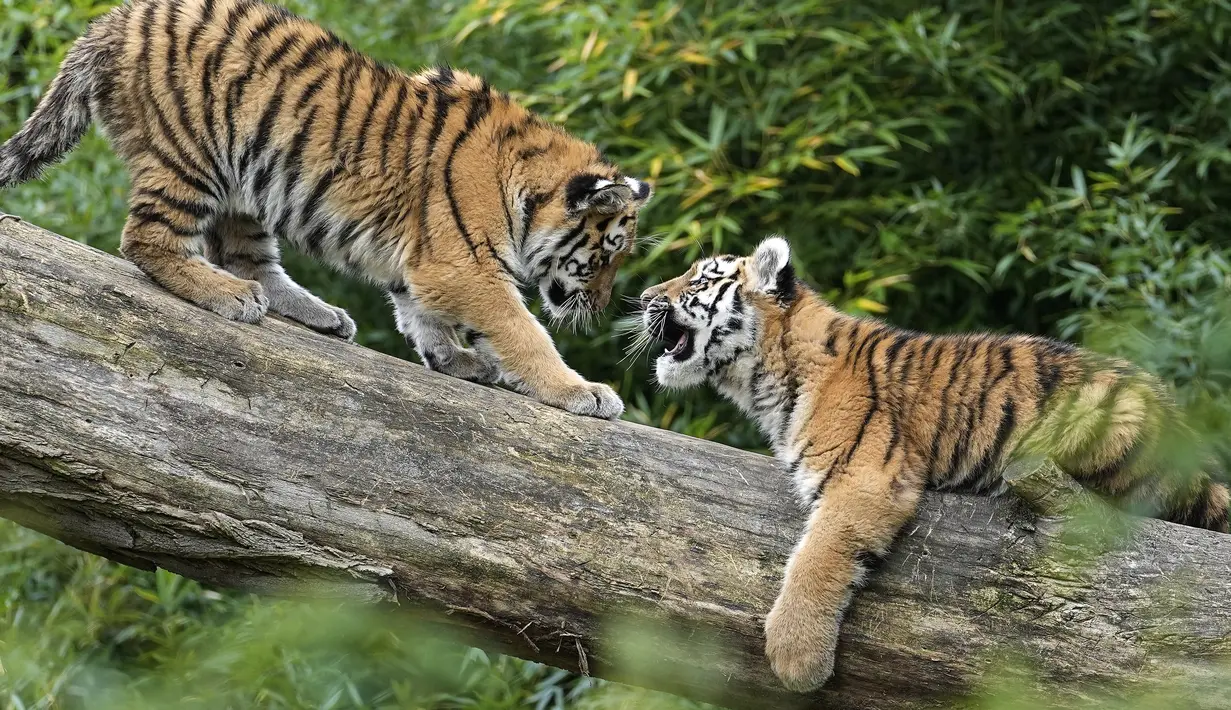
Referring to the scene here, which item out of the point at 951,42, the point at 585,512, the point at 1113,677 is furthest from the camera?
the point at 951,42

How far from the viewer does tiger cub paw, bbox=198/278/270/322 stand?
2.92m

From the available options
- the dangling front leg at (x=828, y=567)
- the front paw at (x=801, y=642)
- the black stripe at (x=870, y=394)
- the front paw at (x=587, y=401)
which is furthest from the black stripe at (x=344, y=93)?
the front paw at (x=801, y=642)

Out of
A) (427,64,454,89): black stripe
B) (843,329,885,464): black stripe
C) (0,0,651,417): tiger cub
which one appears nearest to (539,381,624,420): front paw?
(0,0,651,417): tiger cub

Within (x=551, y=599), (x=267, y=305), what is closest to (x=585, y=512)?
(x=551, y=599)

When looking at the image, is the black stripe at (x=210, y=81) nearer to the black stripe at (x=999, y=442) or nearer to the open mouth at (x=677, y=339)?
the open mouth at (x=677, y=339)

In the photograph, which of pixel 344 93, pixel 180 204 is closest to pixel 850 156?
pixel 344 93

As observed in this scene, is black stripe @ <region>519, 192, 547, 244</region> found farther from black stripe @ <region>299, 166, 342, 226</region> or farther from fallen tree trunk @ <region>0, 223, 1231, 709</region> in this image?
fallen tree trunk @ <region>0, 223, 1231, 709</region>

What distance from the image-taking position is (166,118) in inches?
123

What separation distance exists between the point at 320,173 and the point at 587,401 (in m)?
1.02

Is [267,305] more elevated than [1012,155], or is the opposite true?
[1012,155]

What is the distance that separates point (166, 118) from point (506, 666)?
196 cm

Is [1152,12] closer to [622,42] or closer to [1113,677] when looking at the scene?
[622,42]

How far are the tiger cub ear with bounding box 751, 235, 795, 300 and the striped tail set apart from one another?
6.26 ft

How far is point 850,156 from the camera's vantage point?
430 centimetres
